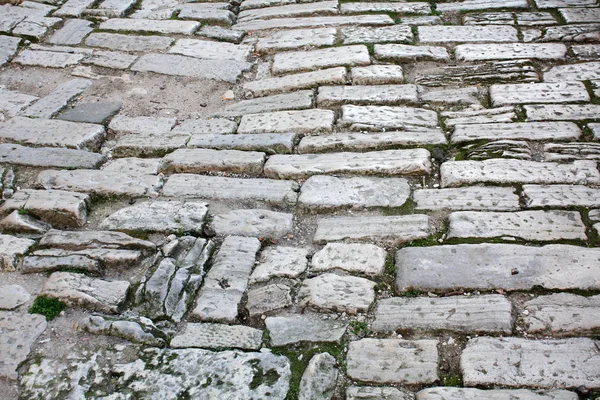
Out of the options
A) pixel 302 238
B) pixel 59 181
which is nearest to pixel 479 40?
pixel 302 238

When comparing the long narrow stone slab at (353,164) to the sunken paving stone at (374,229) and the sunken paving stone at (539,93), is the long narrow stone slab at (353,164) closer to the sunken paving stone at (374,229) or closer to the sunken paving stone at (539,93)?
the sunken paving stone at (374,229)

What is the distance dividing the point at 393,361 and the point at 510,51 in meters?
2.76

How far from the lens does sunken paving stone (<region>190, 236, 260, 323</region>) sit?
2477mm

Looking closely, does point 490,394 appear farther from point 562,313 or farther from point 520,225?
point 520,225

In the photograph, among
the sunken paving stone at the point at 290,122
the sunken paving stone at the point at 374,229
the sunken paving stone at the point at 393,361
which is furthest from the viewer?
the sunken paving stone at the point at 290,122

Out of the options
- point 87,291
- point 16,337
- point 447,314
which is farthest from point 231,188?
point 447,314

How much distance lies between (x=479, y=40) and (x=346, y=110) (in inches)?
52.8

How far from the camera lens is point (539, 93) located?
3.73 metres

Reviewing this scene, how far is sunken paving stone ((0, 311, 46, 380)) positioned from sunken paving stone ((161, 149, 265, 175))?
1.17 metres

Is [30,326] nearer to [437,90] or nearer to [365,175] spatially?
[365,175]

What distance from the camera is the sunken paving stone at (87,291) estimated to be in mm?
2537

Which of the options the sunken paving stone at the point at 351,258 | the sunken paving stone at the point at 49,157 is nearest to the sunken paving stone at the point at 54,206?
the sunken paving stone at the point at 49,157

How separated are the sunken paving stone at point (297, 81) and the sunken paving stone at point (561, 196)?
1534 millimetres

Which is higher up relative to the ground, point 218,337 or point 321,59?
point 321,59
